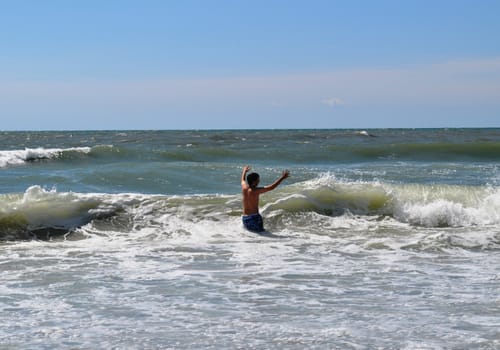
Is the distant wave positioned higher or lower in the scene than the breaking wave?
higher

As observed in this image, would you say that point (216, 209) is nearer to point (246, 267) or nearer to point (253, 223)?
point (253, 223)

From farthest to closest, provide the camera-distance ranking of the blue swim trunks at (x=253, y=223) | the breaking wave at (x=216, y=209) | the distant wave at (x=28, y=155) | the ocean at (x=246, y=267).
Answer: the distant wave at (x=28, y=155), the breaking wave at (x=216, y=209), the blue swim trunks at (x=253, y=223), the ocean at (x=246, y=267)

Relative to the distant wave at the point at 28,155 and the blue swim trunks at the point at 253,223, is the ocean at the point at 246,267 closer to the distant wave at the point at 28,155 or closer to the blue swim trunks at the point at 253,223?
the blue swim trunks at the point at 253,223

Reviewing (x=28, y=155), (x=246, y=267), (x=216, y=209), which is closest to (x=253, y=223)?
(x=216, y=209)

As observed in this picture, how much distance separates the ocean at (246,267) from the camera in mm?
5520

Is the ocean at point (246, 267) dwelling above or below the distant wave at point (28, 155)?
below

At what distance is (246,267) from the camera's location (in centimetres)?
834

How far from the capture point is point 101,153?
27.7m

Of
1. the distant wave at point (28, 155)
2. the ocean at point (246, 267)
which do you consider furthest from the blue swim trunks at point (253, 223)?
the distant wave at point (28, 155)

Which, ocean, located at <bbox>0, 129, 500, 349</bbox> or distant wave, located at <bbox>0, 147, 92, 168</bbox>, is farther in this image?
distant wave, located at <bbox>0, 147, 92, 168</bbox>

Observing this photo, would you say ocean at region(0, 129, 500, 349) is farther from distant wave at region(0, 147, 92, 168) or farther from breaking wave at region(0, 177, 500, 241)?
distant wave at region(0, 147, 92, 168)

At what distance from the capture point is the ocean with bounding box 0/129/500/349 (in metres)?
5.52

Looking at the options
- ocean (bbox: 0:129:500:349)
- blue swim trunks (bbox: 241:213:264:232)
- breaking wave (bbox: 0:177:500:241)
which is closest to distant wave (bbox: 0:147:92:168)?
ocean (bbox: 0:129:500:349)

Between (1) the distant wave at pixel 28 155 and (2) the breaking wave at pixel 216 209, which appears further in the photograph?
(1) the distant wave at pixel 28 155
